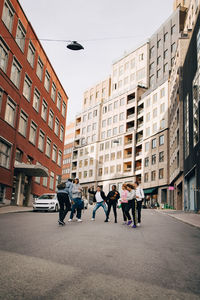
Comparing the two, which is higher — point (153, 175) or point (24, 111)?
point (24, 111)

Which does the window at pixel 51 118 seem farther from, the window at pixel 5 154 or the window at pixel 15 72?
the window at pixel 5 154

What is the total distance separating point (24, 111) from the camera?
27922 mm

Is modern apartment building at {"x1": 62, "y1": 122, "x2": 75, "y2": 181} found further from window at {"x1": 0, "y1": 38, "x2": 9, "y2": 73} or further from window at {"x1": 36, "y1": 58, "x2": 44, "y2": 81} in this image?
window at {"x1": 0, "y1": 38, "x2": 9, "y2": 73}

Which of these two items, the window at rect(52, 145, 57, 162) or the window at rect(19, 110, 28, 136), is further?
the window at rect(52, 145, 57, 162)

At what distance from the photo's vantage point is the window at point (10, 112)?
24.4m

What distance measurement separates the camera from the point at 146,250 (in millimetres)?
7027

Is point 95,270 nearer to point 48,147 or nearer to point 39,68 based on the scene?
point 39,68

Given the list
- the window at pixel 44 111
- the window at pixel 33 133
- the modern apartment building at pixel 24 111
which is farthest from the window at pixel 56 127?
the window at pixel 33 133

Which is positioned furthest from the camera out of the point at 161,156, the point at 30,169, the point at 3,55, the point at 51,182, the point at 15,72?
the point at 161,156

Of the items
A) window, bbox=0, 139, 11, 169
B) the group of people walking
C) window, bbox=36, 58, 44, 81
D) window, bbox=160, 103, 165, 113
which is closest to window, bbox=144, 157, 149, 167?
window, bbox=160, 103, 165, 113

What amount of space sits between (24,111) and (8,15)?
24.5 ft

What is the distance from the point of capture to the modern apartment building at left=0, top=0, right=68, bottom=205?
23.9 metres

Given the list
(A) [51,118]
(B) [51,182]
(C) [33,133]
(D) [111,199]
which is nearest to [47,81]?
(A) [51,118]

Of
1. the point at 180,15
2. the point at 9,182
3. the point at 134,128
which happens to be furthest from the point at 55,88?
the point at 180,15
